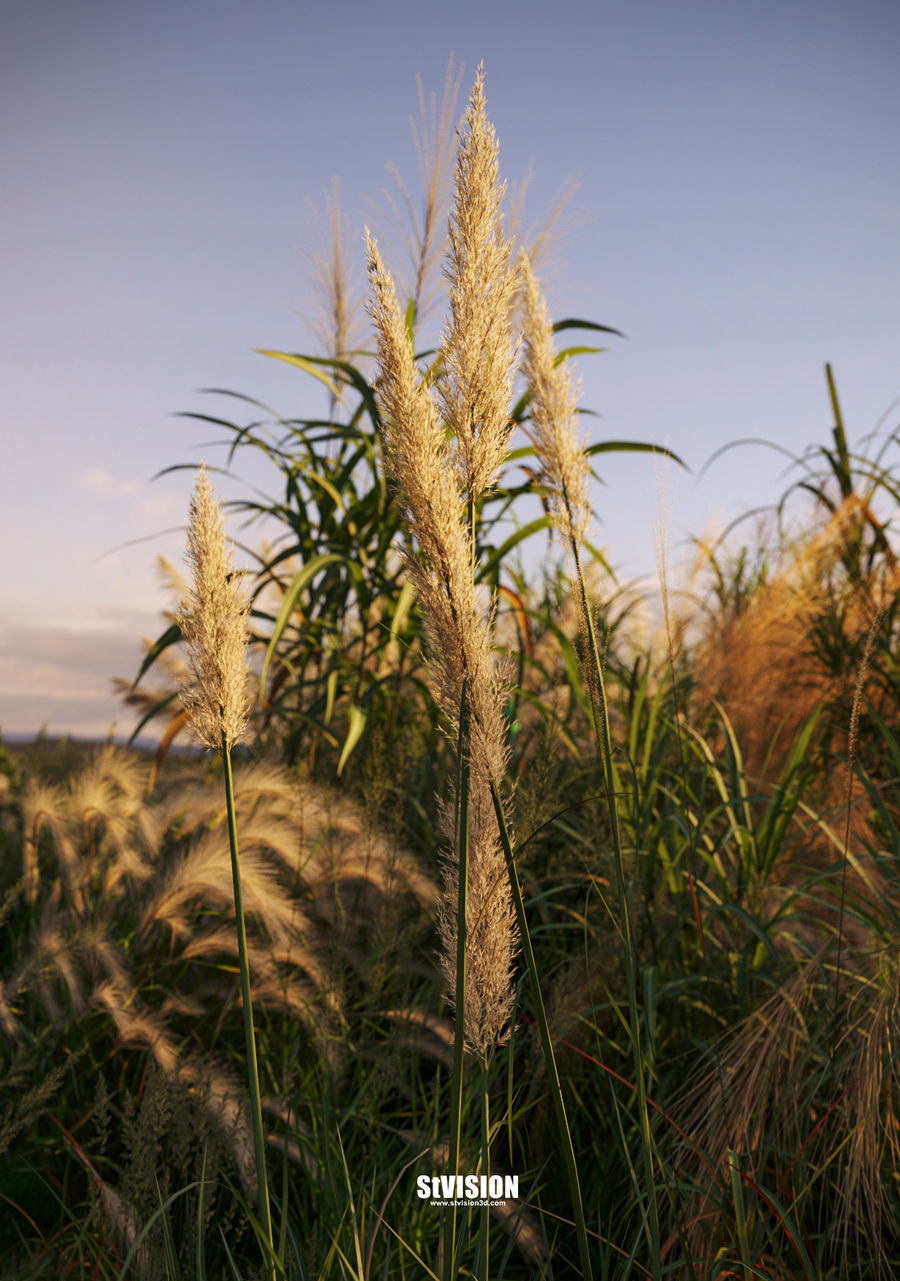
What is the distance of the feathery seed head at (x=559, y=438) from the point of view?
1.09 metres

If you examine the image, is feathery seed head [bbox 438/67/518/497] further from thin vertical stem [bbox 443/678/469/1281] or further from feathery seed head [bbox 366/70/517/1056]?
thin vertical stem [bbox 443/678/469/1281]

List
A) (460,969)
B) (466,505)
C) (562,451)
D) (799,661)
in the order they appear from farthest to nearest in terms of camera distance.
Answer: (799,661) → (562,451) → (466,505) → (460,969)

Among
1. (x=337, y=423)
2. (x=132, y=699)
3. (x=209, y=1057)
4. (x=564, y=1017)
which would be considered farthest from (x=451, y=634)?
(x=132, y=699)

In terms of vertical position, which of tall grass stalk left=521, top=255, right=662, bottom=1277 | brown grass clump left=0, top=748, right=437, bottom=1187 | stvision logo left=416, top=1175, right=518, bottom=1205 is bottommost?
stvision logo left=416, top=1175, right=518, bottom=1205

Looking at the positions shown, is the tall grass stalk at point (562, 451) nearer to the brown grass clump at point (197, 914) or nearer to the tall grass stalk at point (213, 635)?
the tall grass stalk at point (213, 635)

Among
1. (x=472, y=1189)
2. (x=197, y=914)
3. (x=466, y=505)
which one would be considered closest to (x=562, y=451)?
(x=466, y=505)

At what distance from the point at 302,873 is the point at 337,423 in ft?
5.85

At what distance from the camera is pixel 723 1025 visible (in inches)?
78.7

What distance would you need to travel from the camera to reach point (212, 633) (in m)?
0.98

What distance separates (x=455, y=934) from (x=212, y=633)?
1.57 ft

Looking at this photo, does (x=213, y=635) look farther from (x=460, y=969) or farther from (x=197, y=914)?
(x=197, y=914)

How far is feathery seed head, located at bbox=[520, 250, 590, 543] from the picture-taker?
3.58 ft

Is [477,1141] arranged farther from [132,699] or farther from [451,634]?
[132,699]

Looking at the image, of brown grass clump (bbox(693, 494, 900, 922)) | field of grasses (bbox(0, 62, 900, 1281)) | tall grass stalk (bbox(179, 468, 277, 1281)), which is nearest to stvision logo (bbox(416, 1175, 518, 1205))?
field of grasses (bbox(0, 62, 900, 1281))
